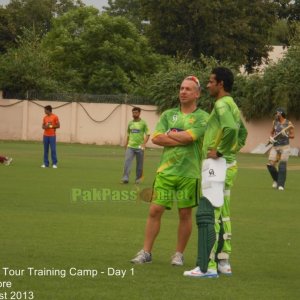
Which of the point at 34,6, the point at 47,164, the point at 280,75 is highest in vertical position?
the point at 34,6

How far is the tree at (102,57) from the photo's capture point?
62.2 meters

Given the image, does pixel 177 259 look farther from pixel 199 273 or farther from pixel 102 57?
pixel 102 57

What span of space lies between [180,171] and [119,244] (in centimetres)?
185

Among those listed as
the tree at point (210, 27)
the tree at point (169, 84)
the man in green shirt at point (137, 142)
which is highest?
the tree at point (210, 27)

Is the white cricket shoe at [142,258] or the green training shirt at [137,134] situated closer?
the white cricket shoe at [142,258]

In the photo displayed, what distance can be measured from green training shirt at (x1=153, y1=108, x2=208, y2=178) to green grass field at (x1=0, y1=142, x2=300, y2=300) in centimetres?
100

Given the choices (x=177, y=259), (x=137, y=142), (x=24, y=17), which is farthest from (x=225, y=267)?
(x=24, y=17)

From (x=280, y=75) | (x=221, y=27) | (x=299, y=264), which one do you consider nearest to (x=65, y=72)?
(x=221, y=27)

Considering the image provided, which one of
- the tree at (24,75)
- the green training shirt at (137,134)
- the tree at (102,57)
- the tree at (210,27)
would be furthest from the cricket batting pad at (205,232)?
the tree at (210,27)

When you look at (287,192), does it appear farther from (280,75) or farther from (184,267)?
(280,75)

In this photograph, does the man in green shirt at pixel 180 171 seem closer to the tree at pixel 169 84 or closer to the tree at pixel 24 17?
the tree at pixel 169 84

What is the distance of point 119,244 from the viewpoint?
11773 mm

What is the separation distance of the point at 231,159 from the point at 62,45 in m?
56.8

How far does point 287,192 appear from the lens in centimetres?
2166
